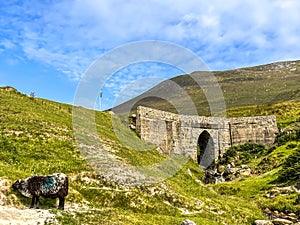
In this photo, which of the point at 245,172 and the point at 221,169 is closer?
the point at 245,172

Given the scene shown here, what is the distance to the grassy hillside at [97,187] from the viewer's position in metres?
21.7

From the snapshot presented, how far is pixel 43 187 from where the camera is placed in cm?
1936

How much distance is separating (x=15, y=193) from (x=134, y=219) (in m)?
7.60

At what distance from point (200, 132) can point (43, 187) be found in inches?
2000

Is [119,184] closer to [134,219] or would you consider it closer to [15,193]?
[134,219]

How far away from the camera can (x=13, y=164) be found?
83.7 ft

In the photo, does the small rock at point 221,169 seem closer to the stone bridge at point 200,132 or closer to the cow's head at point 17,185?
the stone bridge at point 200,132

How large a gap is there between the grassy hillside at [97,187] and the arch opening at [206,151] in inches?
956

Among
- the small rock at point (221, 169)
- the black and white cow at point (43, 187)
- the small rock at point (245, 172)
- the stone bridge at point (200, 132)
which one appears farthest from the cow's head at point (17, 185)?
the small rock at point (221, 169)

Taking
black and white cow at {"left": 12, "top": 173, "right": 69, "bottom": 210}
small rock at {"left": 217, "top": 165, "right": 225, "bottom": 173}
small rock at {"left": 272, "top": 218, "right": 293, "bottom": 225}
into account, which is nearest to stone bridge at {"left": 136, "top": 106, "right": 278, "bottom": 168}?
small rock at {"left": 217, "top": 165, "right": 225, "bottom": 173}

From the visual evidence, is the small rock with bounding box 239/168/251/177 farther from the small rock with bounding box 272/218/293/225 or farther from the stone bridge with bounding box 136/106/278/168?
the small rock with bounding box 272/218/293/225

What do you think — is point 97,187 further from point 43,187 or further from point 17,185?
point 17,185

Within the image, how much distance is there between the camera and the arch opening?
2768 inches

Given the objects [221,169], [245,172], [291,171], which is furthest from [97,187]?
[221,169]
